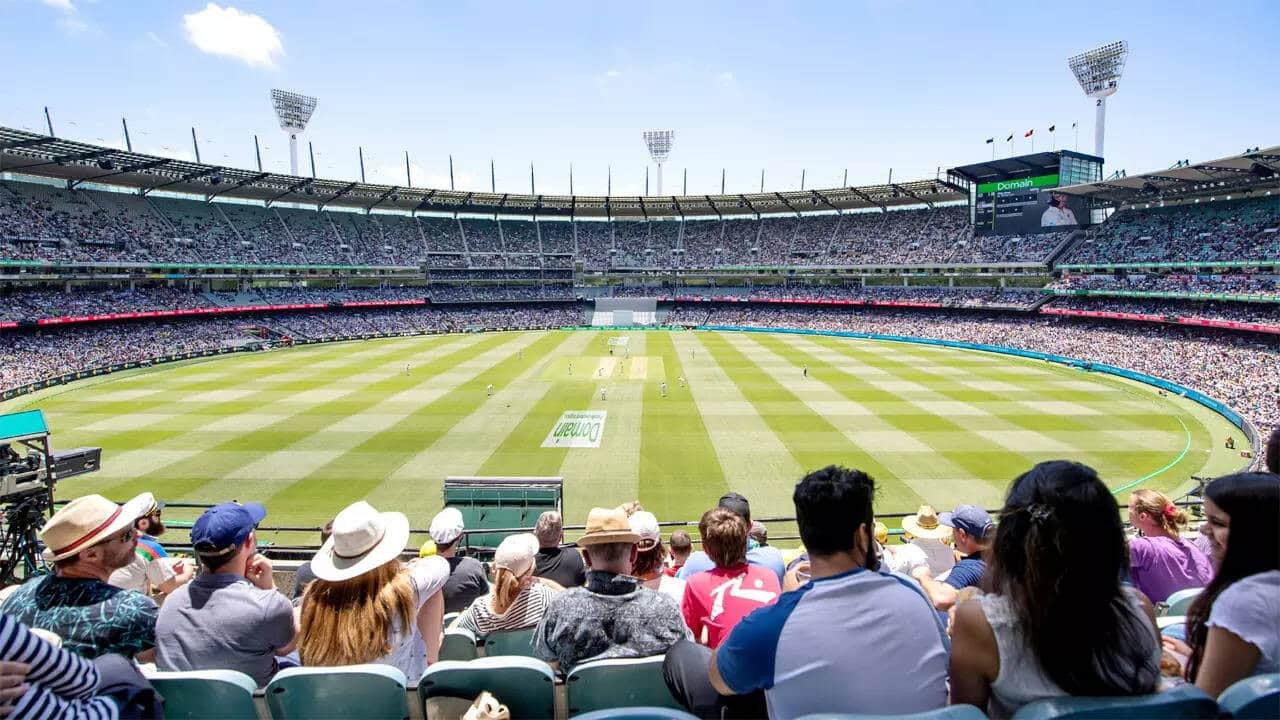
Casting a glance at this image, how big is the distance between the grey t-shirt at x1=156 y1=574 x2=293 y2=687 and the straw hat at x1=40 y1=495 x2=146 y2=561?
0.51 metres

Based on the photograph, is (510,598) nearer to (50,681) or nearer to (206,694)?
(206,694)

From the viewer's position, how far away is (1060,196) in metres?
63.1

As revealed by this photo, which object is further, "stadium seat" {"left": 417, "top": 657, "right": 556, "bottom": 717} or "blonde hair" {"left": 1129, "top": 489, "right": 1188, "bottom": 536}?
"blonde hair" {"left": 1129, "top": 489, "right": 1188, "bottom": 536}

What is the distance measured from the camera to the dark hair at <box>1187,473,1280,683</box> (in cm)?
271

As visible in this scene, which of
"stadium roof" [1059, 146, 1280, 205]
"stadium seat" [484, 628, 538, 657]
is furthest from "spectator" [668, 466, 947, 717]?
"stadium roof" [1059, 146, 1280, 205]

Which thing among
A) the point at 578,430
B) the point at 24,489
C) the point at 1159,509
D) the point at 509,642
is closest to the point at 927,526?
the point at 1159,509

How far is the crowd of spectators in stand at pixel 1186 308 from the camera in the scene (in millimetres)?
42094

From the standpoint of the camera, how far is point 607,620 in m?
3.53

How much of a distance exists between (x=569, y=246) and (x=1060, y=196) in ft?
206

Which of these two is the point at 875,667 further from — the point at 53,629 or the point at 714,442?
the point at 714,442

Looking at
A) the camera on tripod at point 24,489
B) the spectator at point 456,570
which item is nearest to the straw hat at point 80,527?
the spectator at point 456,570

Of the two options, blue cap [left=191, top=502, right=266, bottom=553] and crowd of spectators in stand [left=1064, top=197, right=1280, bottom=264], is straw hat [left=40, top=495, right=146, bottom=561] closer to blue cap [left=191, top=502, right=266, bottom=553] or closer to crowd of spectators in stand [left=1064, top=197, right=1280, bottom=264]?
blue cap [left=191, top=502, right=266, bottom=553]

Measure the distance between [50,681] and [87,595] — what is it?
1.21 meters

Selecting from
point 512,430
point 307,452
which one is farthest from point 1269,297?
point 307,452
